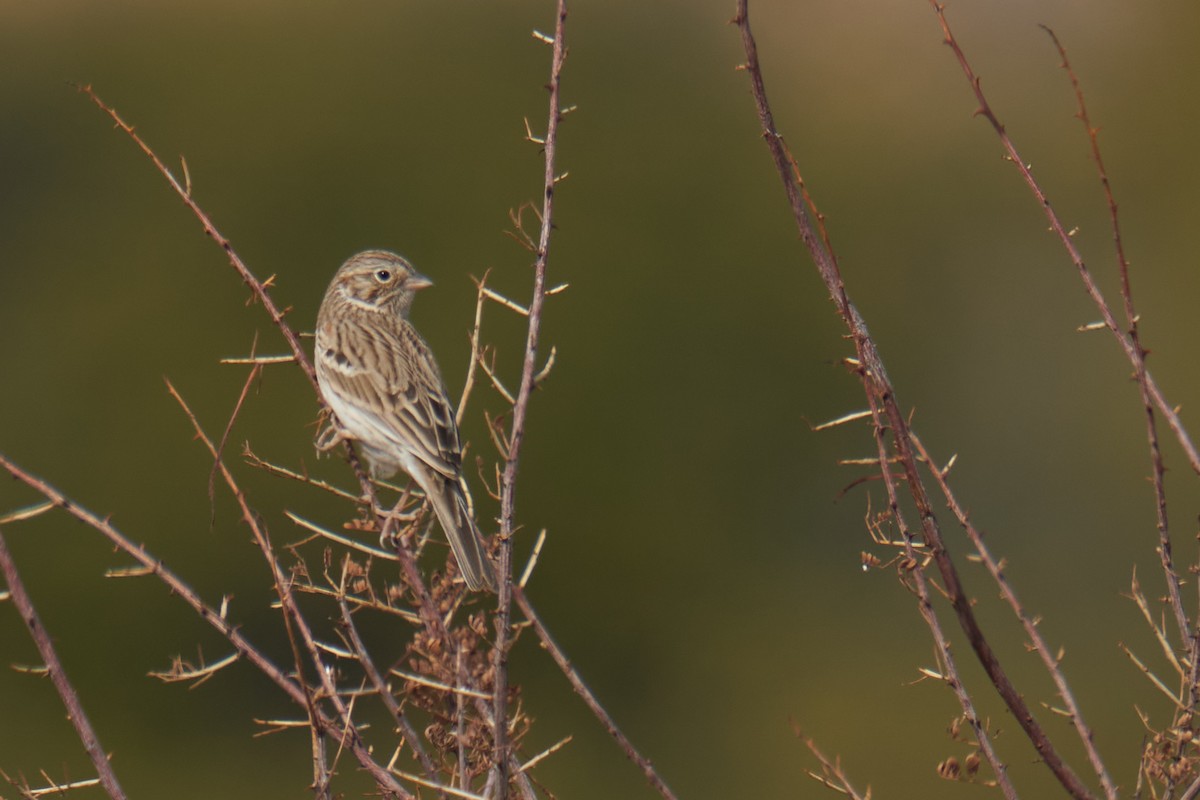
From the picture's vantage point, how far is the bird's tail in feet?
19.6

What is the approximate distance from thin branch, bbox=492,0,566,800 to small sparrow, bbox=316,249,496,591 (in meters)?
2.48

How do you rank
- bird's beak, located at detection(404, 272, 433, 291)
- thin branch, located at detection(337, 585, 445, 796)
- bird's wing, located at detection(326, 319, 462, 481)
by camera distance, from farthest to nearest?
bird's beak, located at detection(404, 272, 433, 291), bird's wing, located at detection(326, 319, 462, 481), thin branch, located at detection(337, 585, 445, 796)

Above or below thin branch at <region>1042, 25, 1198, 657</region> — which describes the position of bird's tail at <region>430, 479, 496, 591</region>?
below

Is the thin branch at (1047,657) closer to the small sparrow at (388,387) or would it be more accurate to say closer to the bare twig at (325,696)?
the bare twig at (325,696)

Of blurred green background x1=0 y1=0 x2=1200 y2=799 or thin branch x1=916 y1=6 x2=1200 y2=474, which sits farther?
blurred green background x1=0 y1=0 x2=1200 y2=799

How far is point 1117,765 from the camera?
2966cm

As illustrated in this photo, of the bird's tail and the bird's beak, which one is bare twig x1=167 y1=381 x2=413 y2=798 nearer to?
the bird's tail

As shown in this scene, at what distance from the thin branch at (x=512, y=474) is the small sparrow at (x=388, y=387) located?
8.12ft

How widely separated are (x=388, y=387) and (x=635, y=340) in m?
22.4

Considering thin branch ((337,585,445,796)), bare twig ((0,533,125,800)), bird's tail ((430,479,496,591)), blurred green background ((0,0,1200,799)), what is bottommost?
blurred green background ((0,0,1200,799))

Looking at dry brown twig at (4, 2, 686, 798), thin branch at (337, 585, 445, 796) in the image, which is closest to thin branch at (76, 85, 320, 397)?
dry brown twig at (4, 2, 686, 798)

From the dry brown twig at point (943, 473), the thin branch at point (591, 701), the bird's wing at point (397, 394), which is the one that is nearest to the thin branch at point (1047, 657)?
the dry brown twig at point (943, 473)

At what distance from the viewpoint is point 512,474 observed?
12.7 feet

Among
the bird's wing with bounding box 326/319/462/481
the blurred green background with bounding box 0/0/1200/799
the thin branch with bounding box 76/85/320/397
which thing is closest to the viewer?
the thin branch with bounding box 76/85/320/397
